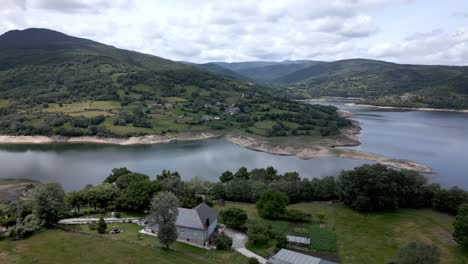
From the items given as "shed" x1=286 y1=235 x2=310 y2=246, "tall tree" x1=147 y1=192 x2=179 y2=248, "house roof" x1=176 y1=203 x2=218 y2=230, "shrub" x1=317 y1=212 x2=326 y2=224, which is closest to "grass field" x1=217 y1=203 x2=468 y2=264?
"shrub" x1=317 y1=212 x2=326 y2=224

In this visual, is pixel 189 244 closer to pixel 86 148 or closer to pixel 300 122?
pixel 86 148

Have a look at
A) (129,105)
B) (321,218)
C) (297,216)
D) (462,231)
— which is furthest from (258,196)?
(129,105)

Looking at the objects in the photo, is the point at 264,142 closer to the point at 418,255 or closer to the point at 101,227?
the point at 101,227

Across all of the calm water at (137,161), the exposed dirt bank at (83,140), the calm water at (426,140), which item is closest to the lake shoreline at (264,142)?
the exposed dirt bank at (83,140)

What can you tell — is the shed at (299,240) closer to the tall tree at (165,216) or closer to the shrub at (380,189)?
the tall tree at (165,216)

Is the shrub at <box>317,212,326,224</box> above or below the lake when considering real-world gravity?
above

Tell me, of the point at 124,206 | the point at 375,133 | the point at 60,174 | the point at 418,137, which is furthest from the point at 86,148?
the point at 418,137

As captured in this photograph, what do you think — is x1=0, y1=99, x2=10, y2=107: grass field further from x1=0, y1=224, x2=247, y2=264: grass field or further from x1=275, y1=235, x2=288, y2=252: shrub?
x1=275, y1=235, x2=288, y2=252: shrub
